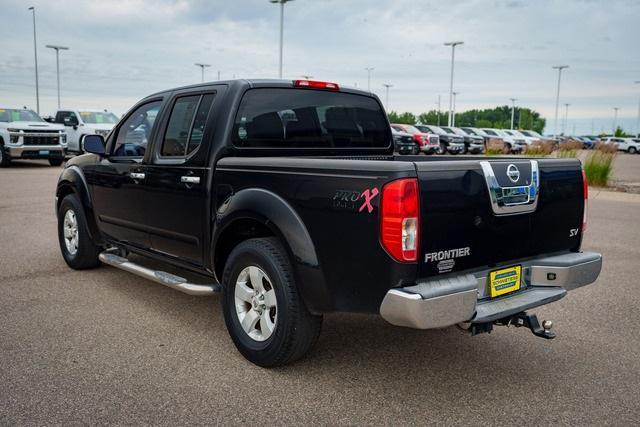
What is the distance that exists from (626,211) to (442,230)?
10070 millimetres

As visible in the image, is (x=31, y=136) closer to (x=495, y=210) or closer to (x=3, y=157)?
(x=3, y=157)

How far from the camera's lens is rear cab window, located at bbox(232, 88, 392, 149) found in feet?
14.7

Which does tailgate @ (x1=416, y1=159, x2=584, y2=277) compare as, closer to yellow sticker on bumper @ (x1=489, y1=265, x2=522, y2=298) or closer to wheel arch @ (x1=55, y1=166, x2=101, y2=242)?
yellow sticker on bumper @ (x1=489, y1=265, x2=522, y2=298)

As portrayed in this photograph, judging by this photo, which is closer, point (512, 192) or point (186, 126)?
point (512, 192)

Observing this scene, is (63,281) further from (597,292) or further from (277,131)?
(597,292)

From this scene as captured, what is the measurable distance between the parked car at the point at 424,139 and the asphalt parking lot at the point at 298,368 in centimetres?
2634

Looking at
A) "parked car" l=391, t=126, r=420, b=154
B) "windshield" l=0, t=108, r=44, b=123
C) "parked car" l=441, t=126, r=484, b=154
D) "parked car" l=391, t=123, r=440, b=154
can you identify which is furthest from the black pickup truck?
"parked car" l=441, t=126, r=484, b=154

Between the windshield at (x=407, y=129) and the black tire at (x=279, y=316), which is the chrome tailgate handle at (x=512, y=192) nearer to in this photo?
the black tire at (x=279, y=316)

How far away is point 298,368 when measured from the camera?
3.90 m

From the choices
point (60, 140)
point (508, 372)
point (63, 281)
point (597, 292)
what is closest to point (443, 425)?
point (508, 372)

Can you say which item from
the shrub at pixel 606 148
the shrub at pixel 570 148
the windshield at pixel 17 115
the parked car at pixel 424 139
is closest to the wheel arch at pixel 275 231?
the shrub at pixel 570 148

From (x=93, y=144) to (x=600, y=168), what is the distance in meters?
14.4

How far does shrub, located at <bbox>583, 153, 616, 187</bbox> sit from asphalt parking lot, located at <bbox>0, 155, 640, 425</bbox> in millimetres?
11666

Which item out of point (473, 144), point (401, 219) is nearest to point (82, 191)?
point (401, 219)
